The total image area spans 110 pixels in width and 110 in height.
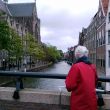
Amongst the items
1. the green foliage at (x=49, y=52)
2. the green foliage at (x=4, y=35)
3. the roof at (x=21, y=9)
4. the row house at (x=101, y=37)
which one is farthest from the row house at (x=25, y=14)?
the green foliage at (x=4, y=35)

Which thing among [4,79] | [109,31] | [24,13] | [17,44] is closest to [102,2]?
[109,31]

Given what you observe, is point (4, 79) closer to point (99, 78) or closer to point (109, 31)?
point (109, 31)

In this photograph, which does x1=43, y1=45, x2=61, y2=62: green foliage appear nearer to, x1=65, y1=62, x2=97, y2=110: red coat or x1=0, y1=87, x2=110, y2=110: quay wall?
x1=0, y1=87, x2=110, y2=110: quay wall

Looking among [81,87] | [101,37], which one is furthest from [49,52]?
[81,87]

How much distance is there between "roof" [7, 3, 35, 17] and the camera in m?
111

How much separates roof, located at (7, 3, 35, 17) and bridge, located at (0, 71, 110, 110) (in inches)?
4052

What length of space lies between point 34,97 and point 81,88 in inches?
53.8

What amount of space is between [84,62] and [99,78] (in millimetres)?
702

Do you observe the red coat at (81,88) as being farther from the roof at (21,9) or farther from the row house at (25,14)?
the roof at (21,9)

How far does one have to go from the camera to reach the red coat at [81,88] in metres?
5.55

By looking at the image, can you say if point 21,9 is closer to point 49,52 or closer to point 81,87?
point 49,52

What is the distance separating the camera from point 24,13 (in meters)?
120

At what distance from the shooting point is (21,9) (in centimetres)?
11669

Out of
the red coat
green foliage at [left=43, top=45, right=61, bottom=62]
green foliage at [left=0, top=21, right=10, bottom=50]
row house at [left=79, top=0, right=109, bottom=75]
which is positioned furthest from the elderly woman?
green foliage at [left=43, top=45, right=61, bottom=62]
